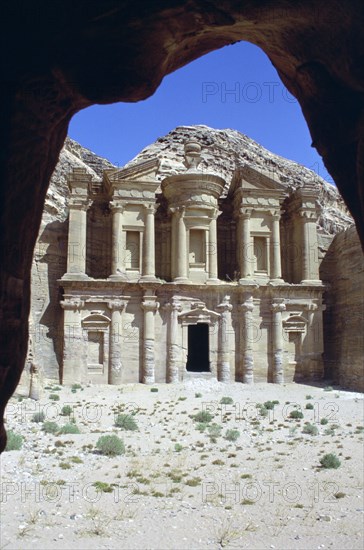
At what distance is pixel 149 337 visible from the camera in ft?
87.0

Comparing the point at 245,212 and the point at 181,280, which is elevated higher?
the point at 245,212

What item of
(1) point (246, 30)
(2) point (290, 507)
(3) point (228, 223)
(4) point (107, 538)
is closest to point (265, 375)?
(3) point (228, 223)

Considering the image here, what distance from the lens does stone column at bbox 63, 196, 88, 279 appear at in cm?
2675

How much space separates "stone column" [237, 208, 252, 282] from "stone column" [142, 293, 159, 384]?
199 inches

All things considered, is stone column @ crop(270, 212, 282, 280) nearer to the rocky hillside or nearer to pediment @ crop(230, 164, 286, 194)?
pediment @ crop(230, 164, 286, 194)

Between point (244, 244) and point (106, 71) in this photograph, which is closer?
point (106, 71)

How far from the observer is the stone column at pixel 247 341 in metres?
27.0

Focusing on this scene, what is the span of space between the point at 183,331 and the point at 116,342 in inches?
134

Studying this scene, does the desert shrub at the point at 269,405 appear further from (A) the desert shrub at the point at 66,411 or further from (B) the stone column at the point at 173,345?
(A) the desert shrub at the point at 66,411

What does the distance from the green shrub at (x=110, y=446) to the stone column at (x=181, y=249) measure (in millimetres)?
13741

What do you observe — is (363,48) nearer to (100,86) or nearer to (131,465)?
(100,86)

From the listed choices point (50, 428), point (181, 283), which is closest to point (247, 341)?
point (181, 283)

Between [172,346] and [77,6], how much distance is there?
24596 millimetres

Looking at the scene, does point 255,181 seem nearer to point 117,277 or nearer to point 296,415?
point 117,277
